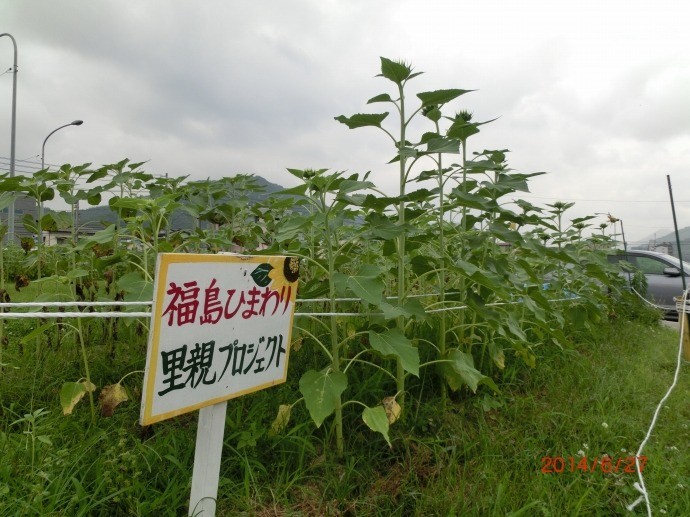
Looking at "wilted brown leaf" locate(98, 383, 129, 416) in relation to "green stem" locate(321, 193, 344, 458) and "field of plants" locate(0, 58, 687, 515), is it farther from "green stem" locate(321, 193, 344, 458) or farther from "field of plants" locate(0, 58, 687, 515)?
"green stem" locate(321, 193, 344, 458)

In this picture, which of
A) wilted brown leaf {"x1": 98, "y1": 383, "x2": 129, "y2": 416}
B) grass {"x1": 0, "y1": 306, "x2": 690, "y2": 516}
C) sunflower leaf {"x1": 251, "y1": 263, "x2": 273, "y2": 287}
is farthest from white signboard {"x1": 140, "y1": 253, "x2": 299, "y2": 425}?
wilted brown leaf {"x1": 98, "y1": 383, "x2": 129, "y2": 416}

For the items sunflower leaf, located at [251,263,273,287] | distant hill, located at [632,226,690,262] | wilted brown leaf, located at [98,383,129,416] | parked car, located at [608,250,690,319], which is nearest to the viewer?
sunflower leaf, located at [251,263,273,287]

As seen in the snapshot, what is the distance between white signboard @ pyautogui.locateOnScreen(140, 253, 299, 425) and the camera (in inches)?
42.3

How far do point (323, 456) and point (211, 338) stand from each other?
0.79m

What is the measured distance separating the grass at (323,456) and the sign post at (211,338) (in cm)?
34

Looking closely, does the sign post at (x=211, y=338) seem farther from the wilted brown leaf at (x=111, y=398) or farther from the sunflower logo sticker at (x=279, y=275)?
the wilted brown leaf at (x=111, y=398)

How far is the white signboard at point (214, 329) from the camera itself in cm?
→ 107

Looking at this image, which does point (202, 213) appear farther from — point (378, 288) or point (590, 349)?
point (590, 349)
